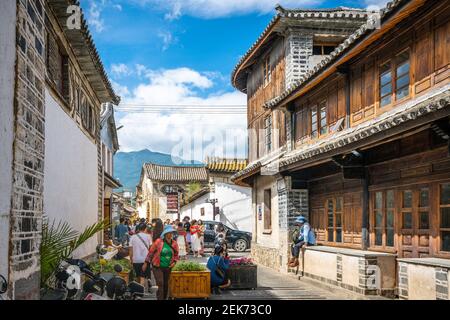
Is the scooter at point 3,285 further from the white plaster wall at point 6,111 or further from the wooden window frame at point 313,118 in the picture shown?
the wooden window frame at point 313,118

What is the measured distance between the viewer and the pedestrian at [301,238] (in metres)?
15.1

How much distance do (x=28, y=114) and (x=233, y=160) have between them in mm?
32397

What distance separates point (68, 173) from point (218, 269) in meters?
3.95

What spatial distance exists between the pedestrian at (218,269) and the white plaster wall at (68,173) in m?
2.97

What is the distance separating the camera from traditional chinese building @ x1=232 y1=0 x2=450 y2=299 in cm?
966

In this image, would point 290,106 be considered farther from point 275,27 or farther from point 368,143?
point 368,143

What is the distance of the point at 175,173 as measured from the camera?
2076 inches

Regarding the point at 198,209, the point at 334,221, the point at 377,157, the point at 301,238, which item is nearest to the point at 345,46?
the point at 377,157

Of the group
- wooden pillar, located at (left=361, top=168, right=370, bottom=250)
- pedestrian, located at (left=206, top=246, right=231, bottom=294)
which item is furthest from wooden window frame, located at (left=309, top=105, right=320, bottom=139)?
pedestrian, located at (left=206, top=246, right=231, bottom=294)

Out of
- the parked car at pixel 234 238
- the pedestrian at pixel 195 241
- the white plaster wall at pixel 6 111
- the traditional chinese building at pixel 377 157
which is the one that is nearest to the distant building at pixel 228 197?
the parked car at pixel 234 238

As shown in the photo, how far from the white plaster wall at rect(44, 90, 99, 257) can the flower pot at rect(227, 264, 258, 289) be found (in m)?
3.52

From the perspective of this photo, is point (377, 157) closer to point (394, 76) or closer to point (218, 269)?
point (394, 76)

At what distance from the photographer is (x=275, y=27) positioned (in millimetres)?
18203
